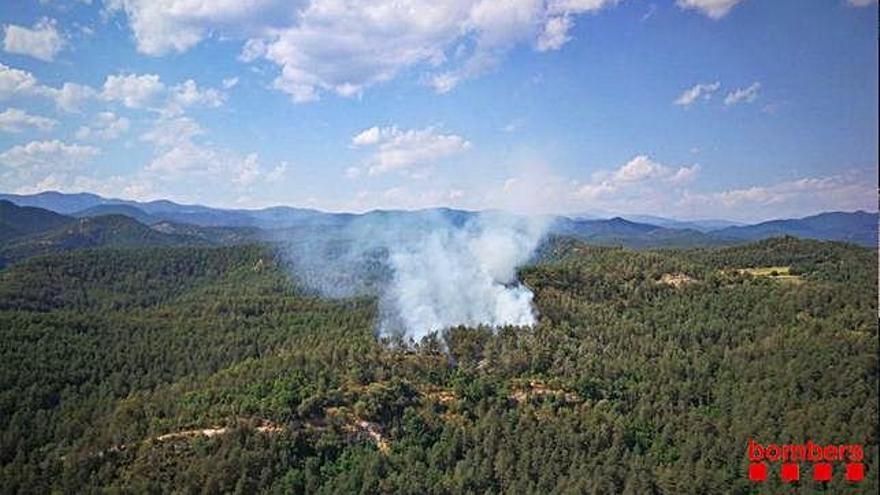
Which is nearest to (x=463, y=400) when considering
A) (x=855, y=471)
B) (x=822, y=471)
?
(x=822, y=471)

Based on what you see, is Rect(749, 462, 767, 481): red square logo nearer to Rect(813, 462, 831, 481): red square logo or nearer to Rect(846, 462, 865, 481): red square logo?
Rect(813, 462, 831, 481): red square logo

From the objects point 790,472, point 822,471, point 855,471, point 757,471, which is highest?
point 855,471

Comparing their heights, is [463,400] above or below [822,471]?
above

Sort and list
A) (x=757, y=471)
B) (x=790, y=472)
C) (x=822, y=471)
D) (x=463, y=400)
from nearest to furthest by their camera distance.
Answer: (x=822, y=471)
(x=790, y=472)
(x=757, y=471)
(x=463, y=400)

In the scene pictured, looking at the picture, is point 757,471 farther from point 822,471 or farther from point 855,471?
point 855,471

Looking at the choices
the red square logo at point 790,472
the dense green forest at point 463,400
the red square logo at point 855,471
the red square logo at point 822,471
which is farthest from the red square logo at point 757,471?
the red square logo at point 855,471

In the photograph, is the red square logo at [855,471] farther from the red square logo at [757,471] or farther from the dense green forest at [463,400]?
the red square logo at [757,471]

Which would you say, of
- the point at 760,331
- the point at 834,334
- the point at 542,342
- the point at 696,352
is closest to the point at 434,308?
the point at 542,342
